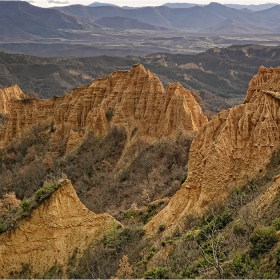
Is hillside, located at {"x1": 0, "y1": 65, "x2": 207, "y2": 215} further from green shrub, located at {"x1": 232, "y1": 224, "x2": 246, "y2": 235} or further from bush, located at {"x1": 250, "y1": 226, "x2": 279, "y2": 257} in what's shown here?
bush, located at {"x1": 250, "y1": 226, "x2": 279, "y2": 257}

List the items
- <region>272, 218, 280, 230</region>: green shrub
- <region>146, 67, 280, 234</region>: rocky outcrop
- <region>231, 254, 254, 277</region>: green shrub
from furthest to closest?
<region>146, 67, 280, 234</region>: rocky outcrop < <region>272, 218, 280, 230</region>: green shrub < <region>231, 254, 254, 277</region>: green shrub

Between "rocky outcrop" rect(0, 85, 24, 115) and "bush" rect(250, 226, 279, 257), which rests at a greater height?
"bush" rect(250, 226, 279, 257)

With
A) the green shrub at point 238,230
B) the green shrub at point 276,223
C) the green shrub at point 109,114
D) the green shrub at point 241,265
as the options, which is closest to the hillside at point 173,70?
the green shrub at point 109,114

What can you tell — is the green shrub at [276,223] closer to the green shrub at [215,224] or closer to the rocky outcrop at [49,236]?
the green shrub at [215,224]

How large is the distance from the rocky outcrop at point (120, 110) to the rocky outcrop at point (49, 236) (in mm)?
17142

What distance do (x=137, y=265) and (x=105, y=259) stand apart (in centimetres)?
311

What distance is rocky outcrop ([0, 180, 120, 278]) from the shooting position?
25047mm

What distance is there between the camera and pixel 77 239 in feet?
84.2

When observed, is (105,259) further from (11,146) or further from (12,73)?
(12,73)

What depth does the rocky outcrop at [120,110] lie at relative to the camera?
141 ft

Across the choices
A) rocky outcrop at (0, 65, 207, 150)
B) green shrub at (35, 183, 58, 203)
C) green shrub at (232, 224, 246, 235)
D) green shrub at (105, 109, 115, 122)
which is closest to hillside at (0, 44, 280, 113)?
rocky outcrop at (0, 65, 207, 150)

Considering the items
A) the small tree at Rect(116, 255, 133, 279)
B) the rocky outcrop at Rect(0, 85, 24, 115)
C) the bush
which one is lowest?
the rocky outcrop at Rect(0, 85, 24, 115)

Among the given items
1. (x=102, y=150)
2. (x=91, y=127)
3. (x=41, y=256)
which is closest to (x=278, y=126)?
(x=41, y=256)

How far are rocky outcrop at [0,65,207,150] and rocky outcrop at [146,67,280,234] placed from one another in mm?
15904
